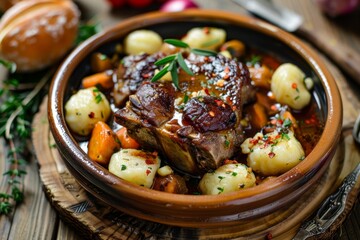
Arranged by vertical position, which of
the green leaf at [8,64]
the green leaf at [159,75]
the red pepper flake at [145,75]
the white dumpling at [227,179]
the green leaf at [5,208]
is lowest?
the green leaf at [5,208]

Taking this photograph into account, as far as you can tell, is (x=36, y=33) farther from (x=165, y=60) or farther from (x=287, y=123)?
(x=287, y=123)

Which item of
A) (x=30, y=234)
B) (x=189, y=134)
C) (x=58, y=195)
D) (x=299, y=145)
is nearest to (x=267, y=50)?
(x=299, y=145)

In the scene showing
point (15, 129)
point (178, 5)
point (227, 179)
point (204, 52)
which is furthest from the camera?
point (178, 5)

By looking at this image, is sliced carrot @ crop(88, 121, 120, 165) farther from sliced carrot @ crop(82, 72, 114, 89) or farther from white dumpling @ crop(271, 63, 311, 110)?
white dumpling @ crop(271, 63, 311, 110)

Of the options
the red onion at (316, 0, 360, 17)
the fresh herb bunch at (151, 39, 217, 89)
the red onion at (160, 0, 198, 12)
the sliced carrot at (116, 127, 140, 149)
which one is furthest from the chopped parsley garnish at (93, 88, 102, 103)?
the red onion at (316, 0, 360, 17)

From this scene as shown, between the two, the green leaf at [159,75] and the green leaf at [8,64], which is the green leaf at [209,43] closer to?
the green leaf at [159,75]

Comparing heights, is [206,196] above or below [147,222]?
above

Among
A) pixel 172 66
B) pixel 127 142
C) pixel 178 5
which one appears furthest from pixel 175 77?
pixel 178 5

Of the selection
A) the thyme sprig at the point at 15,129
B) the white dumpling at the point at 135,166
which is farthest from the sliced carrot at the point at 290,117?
the thyme sprig at the point at 15,129
